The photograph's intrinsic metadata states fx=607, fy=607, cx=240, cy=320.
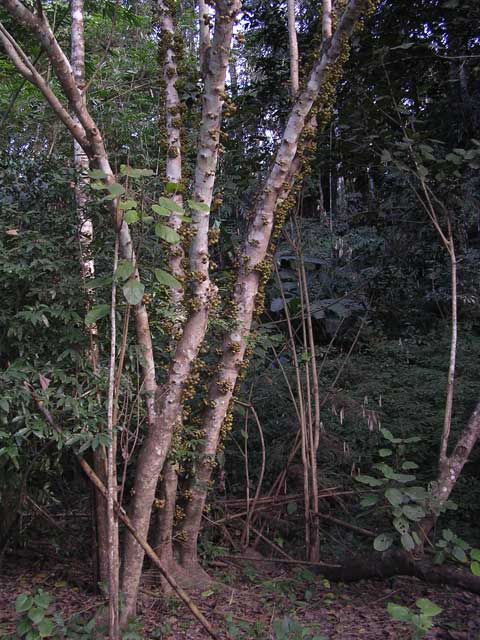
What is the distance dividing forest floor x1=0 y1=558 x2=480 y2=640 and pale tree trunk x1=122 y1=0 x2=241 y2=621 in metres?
0.34

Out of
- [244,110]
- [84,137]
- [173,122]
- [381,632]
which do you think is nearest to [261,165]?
[244,110]

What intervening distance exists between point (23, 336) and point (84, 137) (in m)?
0.99

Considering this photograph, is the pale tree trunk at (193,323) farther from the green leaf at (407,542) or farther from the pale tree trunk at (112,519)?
the green leaf at (407,542)

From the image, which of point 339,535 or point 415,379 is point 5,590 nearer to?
point 339,535

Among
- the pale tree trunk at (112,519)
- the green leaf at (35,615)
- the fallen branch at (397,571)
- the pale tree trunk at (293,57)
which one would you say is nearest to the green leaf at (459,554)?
the fallen branch at (397,571)

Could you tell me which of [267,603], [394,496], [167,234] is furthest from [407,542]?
[167,234]

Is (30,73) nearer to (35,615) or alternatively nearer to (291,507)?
(35,615)

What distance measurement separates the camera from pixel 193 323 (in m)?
3.29

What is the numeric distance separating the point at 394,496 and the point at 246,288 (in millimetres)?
1485

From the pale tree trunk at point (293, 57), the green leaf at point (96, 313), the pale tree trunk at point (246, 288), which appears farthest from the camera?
the pale tree trunk at point (293, 57)

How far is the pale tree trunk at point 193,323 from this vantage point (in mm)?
3086

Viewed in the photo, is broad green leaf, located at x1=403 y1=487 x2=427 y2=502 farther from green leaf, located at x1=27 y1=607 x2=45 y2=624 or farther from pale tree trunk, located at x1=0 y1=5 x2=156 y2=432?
green leaf, located at x1=27 y1=607 x2=45 y2=624

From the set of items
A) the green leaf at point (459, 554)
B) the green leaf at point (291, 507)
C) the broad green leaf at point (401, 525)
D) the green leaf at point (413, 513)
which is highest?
the green leaf at point (413, 513)

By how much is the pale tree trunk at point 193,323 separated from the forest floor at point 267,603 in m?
0.34
